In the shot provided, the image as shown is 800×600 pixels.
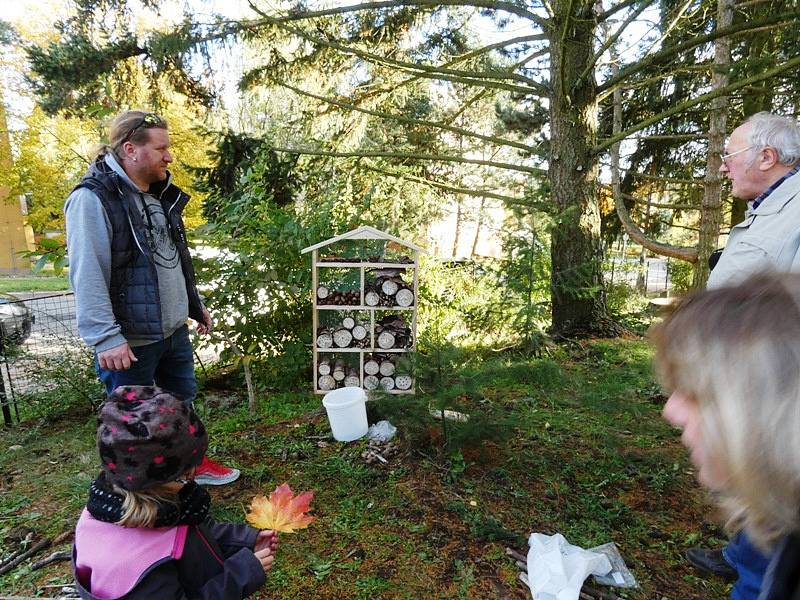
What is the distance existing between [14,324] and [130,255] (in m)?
3.89

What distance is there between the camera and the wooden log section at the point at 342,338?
429 cm

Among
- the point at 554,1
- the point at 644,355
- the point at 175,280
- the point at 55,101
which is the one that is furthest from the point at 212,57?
the point at 644,355

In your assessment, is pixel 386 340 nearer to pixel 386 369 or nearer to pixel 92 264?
pixel 386 369

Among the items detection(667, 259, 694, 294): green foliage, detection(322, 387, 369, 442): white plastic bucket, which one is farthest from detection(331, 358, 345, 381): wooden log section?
detection(667, 259, 694, 294): green foliage

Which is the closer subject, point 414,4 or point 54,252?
point 54,252

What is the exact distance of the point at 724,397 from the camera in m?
0.59

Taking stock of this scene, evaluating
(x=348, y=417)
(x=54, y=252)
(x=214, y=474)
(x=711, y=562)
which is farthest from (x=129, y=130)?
(x=711, y=562)

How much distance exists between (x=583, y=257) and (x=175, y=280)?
4.56 metres

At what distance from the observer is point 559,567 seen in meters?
1.87

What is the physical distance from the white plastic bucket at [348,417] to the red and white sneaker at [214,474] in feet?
2.21

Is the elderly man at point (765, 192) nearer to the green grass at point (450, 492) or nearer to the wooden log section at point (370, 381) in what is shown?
the green grass at point (450, 492)

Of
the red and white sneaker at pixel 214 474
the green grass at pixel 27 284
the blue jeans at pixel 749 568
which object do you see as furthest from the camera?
the green grass at pixel 27 284

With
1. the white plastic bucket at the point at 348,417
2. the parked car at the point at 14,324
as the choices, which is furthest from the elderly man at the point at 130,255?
the parked car at the point at 14,324

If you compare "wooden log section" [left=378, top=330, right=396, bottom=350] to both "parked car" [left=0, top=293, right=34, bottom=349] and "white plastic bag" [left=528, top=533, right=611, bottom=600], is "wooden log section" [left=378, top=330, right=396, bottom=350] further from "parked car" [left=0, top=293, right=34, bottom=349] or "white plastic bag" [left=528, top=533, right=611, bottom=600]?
"parked car" [left=0, top=293, right=34, bottom=349]
